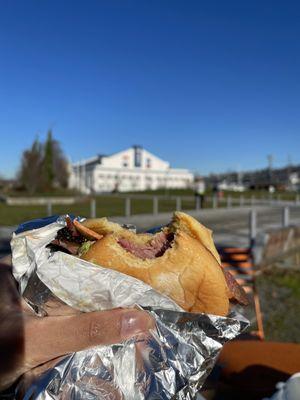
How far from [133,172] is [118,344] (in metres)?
90.5

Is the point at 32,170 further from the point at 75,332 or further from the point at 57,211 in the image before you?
the point at 75,332

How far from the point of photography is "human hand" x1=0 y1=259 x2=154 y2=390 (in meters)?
1.40

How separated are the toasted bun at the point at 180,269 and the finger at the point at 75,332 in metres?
0.19

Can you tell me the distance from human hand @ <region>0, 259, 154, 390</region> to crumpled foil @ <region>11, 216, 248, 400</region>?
0.13 feet

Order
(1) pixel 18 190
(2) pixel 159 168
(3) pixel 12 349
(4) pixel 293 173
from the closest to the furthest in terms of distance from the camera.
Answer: (3) pixel 12 349 → (1) pixel 18 190 → (4) pixel 293 173 → (2) pixel 159 168

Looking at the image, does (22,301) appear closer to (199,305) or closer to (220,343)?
(199,305)

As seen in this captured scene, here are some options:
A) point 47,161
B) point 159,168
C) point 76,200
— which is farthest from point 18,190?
point 159,168

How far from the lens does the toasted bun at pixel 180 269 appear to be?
1.57m

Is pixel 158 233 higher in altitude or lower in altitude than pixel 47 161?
lower

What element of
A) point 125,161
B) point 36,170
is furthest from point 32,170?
point 125,161

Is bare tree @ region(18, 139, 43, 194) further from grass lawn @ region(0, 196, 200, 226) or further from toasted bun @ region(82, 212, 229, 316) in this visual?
toasted bun @ region(82, 212, 229, 316)

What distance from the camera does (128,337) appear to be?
142cm

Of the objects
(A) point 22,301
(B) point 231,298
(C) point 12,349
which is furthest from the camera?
(B) point 231,298

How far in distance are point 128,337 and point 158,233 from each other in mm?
529
